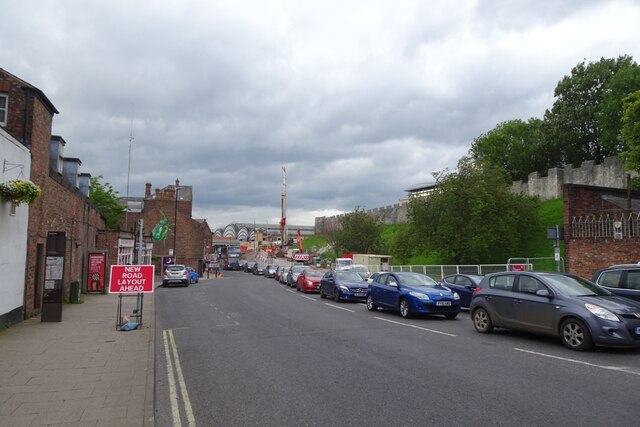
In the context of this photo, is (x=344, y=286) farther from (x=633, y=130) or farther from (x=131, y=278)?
(x=633, y=130)

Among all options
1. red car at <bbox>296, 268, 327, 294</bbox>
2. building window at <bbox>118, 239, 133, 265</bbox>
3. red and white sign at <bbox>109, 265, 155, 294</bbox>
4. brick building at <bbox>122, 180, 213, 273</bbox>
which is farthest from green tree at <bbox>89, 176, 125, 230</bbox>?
red and white sign at <bbox>109, 265, 155, 294</bbox>

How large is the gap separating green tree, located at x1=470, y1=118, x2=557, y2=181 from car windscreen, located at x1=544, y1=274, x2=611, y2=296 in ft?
148

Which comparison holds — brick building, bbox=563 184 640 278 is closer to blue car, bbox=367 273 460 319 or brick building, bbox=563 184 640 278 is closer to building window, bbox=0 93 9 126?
blue car, bbox=367 273 460 319

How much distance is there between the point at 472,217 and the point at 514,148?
2621 centimetres

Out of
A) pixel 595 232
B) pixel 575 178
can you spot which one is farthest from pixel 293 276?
pixel 575 178

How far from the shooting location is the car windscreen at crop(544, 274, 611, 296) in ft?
31.9

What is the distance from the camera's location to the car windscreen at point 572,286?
383 inches

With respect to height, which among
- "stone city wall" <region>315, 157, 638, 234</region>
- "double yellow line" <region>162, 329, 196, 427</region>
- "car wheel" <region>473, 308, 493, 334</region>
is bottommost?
"double yellow line" <region>162, 329, 196, 427</region>

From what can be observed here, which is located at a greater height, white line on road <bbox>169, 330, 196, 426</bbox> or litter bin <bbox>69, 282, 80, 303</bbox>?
litter bin <bbox>69, 282, 80, 303</bbox>

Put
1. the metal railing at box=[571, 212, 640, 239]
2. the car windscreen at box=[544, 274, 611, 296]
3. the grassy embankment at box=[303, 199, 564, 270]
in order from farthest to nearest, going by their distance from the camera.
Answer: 1. the grassy embankment at box=[303, 199, 564, 270]
2. the metal railing at box=[571, 212, 640, 239]
3. the car windscreen at box=[544, 274, 611, 296]

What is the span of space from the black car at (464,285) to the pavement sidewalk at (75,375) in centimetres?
1100

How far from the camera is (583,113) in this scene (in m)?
45.8

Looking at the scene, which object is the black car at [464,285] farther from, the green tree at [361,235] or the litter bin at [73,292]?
the green tree at [361,235]

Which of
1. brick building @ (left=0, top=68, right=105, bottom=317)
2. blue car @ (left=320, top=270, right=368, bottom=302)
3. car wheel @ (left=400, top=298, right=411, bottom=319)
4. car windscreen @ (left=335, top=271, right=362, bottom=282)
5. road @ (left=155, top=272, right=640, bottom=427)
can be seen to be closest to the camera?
road @ (left=155, top=272, right=640, bottom=427)
